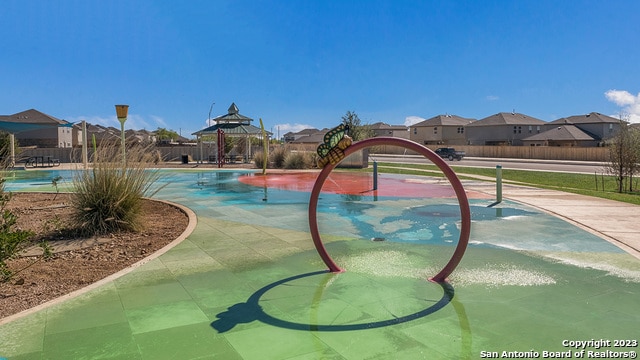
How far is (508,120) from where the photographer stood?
77.1 meters

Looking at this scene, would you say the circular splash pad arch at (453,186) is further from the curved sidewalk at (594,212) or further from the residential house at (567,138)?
the residential house at (567,138)

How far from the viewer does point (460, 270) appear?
6164 mm

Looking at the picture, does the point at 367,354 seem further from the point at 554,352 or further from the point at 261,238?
the point at 261,238

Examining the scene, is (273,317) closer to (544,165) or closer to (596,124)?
(544,165)

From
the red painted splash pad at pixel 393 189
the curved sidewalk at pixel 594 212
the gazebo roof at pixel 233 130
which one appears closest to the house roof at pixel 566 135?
the gazebo roof at pixel 233 130

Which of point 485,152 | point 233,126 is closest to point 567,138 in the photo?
point 485,152

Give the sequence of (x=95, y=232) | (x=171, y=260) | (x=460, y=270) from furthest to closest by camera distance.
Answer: (x=95, y=232)
(x=171, y=260)
(x=460, y=270)

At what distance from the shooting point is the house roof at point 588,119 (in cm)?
6949

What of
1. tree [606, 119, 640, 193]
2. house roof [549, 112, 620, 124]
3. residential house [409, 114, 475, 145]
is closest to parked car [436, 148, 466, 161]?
tree [606, 119, 640, 193]

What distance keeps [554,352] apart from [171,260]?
17.0 feet

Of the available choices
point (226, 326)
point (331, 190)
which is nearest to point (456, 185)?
point (226, 326)

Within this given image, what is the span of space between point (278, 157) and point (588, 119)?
211 feet

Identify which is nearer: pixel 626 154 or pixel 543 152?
pixel 626 154

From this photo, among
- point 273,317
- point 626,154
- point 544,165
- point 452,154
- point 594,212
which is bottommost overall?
point 273,317
